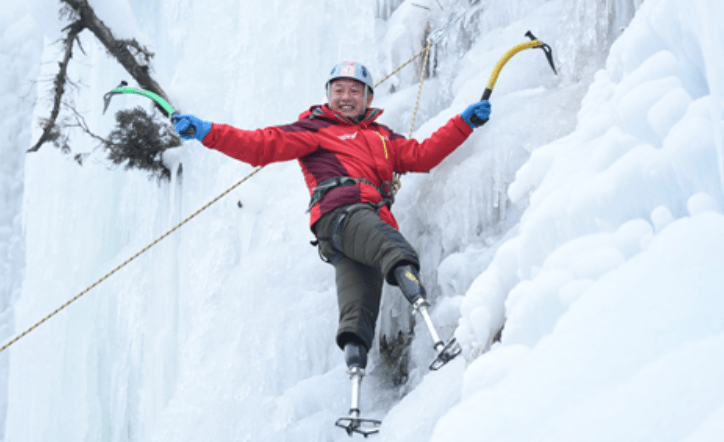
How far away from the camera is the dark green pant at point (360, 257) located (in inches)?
84.5

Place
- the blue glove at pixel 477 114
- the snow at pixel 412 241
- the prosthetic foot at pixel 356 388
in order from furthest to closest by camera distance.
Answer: the blue glove at pixel 477 114 → the prosthetic foot at pixel 356 388 → the snow at pixel 412 241

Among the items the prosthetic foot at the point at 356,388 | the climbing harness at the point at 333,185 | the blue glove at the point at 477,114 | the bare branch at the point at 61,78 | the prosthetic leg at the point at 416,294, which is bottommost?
the prosthetic foot at the point at 356,388

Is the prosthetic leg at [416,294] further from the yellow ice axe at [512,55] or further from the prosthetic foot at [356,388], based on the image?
the yellow ice axe at [512,55]

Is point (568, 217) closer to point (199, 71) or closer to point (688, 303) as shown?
point (688, 303)

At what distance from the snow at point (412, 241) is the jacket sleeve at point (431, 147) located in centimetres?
12

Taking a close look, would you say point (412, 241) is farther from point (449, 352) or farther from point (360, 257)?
point (449, 352)

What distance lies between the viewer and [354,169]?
8.54 feet

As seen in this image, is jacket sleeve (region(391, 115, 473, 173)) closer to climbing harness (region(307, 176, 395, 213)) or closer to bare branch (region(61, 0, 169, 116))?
climbing harness (region(307, 176, 395, 213))

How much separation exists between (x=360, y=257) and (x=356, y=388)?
51 cm

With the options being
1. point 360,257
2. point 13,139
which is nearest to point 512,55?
point 360,257

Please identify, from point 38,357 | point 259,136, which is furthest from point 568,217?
point 38,357

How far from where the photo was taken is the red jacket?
97.9 inches

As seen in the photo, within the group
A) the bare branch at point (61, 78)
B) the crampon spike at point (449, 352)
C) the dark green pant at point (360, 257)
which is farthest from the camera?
→ the bare branch at point (61, 78)

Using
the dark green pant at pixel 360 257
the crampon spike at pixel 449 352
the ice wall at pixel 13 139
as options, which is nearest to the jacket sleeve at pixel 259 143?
the dark green pant at pixel 360 257
